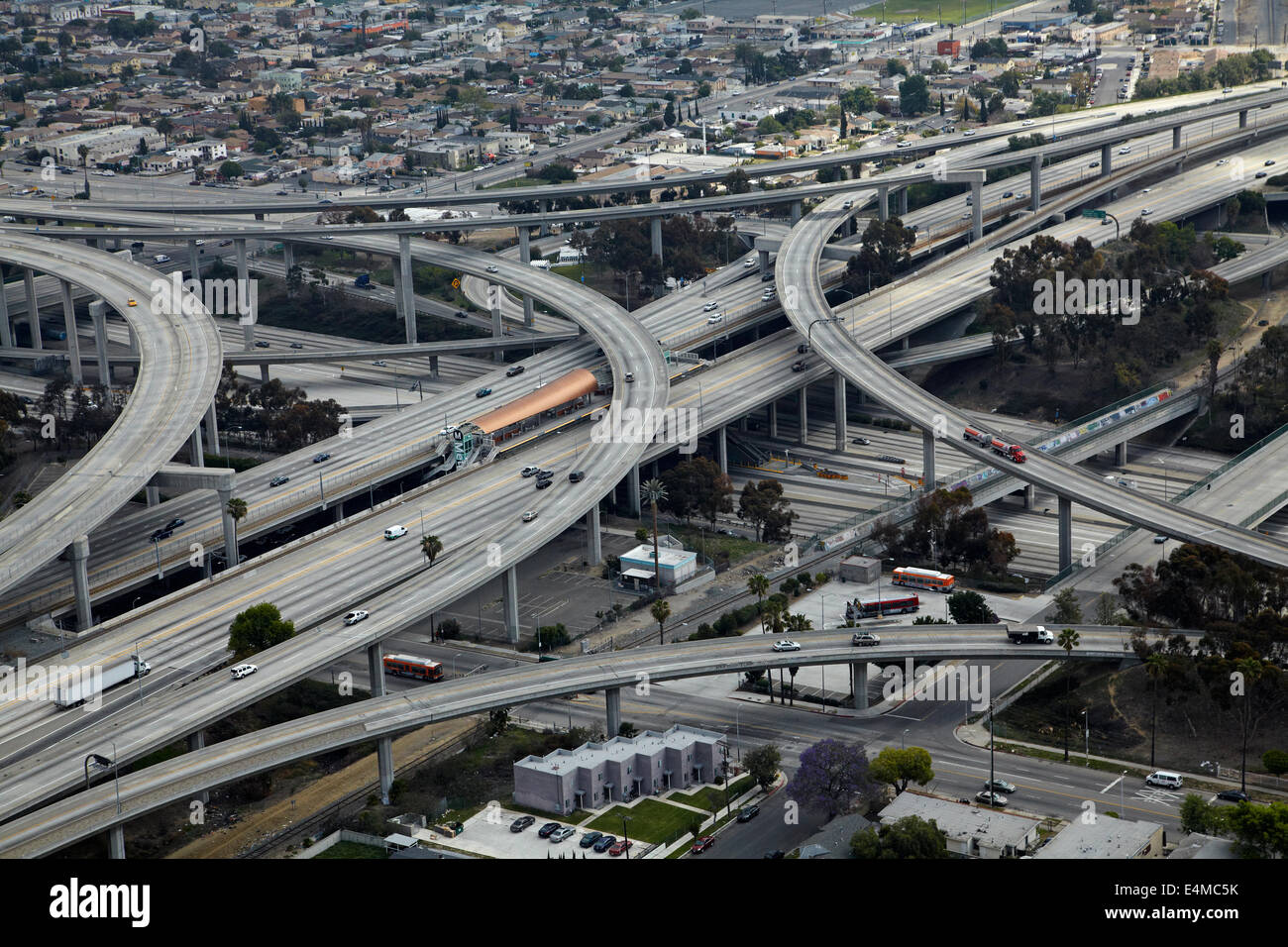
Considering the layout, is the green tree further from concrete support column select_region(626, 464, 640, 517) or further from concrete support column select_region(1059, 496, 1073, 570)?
concrete support column select_region(1059, 496, 1073, 570)

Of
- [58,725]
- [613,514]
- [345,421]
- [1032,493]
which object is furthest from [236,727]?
[1032,493]

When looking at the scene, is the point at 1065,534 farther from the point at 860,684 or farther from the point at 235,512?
the point at 235,512

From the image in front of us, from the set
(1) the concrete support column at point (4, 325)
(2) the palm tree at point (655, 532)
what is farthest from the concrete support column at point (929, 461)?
(1) the concrete support column at point (4, 325)

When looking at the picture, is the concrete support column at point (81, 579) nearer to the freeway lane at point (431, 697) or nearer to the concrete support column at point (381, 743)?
the freeway lane at point (431, 697)

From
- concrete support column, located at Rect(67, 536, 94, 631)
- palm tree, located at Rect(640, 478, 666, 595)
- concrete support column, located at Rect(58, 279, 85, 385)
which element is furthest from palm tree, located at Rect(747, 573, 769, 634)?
concrete support column, located at Rect(58, 279, 85, 385)

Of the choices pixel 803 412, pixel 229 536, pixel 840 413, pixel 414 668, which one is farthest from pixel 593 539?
pixel 840 413

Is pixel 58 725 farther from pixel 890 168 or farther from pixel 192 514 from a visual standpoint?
pixel 890 168
